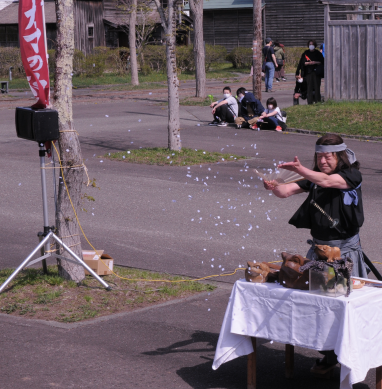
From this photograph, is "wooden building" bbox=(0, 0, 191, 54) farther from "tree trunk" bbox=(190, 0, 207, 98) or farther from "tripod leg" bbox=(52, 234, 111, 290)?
"tripod leg" bbox=(52, 234, 111, 290)

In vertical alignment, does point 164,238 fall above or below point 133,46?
below

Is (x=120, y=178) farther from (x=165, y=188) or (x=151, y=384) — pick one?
(x=151, y=384)

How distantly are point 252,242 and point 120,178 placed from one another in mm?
4810

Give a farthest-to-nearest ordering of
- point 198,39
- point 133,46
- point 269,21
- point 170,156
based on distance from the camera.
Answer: point 269,21 → point 133,46 → point 198,39 → point 170,156

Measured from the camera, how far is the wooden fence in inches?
797

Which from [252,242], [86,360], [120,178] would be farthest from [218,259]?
[120,178]

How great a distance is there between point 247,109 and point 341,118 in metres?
2.66

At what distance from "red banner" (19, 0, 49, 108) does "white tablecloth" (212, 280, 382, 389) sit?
3.22 meters

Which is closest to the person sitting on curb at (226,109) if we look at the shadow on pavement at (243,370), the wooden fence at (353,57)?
the wooden fence at (353,57)

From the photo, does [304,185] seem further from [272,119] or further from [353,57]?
[353,57]

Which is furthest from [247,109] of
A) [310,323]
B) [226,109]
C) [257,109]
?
[310,323]

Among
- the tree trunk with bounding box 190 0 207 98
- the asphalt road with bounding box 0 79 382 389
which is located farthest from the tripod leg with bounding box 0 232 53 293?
the tree trunk with bounding box 190 0 207 98

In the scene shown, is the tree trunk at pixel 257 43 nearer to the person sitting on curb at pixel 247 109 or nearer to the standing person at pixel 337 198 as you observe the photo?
the person sitting on curb at pixel 247 109

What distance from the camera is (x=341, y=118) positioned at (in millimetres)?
18984
